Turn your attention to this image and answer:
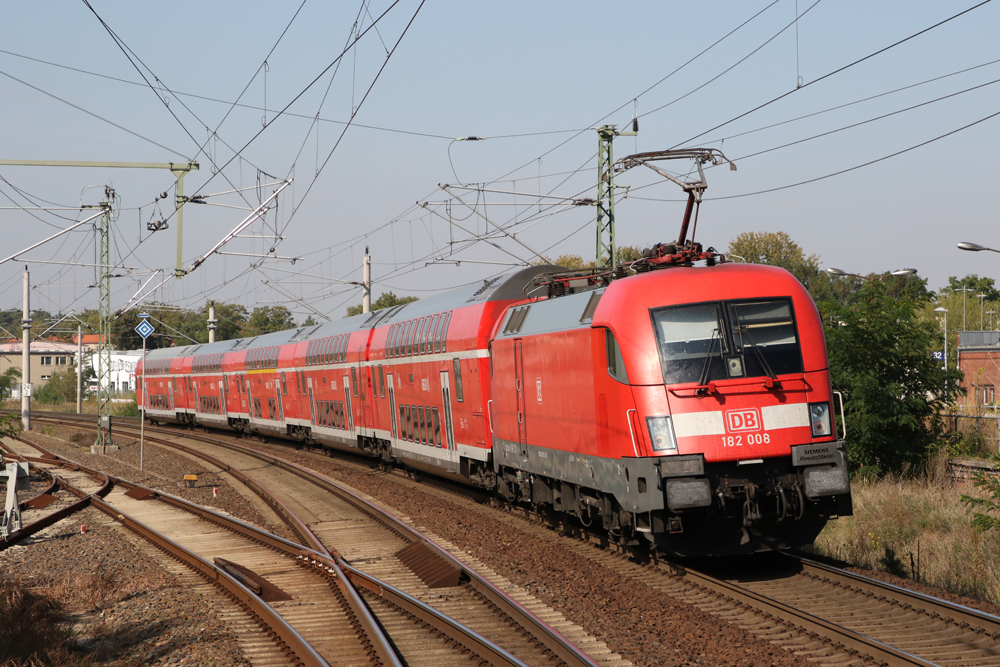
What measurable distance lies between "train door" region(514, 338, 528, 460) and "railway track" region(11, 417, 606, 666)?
7.26 feet

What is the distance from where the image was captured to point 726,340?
10.6 m

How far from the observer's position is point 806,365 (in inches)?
418

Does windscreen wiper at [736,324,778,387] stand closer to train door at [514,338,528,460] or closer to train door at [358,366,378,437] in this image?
train door at [514,338,528,460]

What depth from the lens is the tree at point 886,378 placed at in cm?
2119

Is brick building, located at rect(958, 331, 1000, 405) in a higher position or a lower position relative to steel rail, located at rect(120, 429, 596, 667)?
higher

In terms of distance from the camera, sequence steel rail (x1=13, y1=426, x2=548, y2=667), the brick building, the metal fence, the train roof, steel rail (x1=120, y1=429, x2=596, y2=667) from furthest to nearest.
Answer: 1. the brick building
2. the metal fence
3. the train roof
4. steel rail (x1=13, y1=426, x2=548, y2=667)
5. steel rail (x1=120, y1=429, x2=596, y2=667)

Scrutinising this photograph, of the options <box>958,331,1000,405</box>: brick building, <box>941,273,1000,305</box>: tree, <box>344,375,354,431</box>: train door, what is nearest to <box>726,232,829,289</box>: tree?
<box>941,273,1000,305</box>: tree

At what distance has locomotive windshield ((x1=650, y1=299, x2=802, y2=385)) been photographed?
10.5 meters

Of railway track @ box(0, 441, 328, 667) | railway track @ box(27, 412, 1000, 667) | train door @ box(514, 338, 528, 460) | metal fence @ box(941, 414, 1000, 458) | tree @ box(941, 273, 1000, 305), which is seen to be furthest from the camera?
tree @ box(941, 273, 1000, 305)

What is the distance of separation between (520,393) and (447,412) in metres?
4.55

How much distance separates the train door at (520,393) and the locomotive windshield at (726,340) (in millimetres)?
4246

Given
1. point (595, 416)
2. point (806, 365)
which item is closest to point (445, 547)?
point (595, 416)

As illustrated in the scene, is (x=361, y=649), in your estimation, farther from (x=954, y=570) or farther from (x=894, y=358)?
(x=894, y=358)

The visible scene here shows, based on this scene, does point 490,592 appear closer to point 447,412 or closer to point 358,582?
point 358,582
